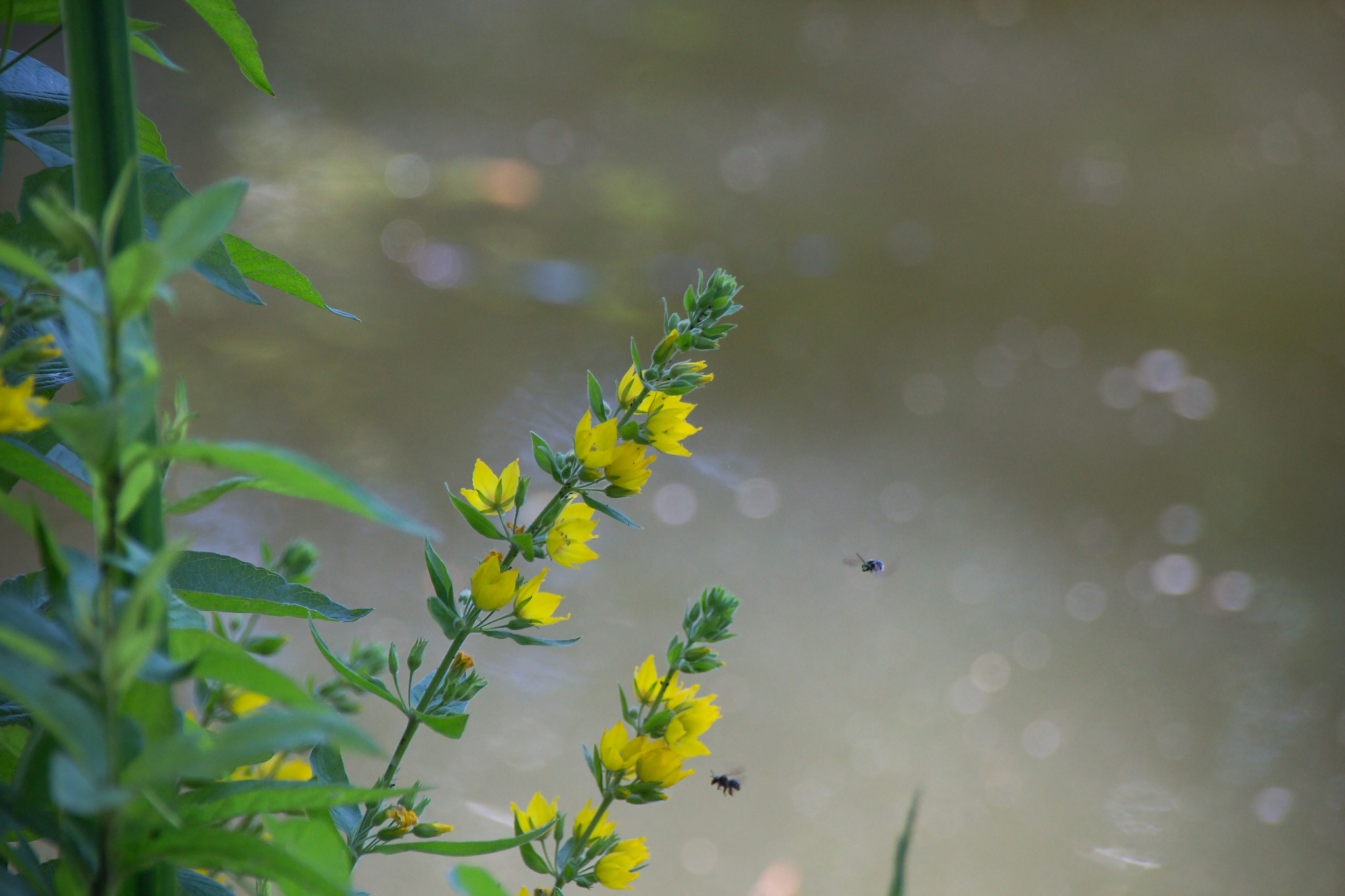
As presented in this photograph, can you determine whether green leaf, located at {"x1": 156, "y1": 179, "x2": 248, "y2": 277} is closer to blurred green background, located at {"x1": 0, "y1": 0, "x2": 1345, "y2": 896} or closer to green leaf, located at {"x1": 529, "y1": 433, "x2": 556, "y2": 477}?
green leaf, located at {"x1": 529, "y1": 433, "x2": 556, "y2": 477}

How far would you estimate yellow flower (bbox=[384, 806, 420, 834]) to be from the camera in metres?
0.21

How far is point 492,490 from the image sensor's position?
242 millimetres

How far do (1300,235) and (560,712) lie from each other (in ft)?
3.37

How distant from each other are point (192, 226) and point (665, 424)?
134 millimetres

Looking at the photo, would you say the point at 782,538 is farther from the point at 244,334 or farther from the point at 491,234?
the point at 244,334

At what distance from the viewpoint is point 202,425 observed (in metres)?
0.76

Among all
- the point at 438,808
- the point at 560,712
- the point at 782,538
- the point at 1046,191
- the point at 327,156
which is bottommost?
the point at 438,808

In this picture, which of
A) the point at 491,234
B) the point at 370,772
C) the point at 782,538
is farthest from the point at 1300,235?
the point at 370,772

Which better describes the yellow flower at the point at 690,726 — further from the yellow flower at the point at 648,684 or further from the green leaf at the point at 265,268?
the green leaf at the point at 265,268

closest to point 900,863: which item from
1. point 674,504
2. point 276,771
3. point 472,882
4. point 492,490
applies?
point 472,882

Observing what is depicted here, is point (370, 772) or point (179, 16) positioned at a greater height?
point (179, 16)

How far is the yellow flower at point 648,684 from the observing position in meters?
0.22

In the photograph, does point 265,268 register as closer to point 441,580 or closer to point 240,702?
point 441,580

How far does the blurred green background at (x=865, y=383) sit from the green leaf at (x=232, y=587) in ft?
2.04
